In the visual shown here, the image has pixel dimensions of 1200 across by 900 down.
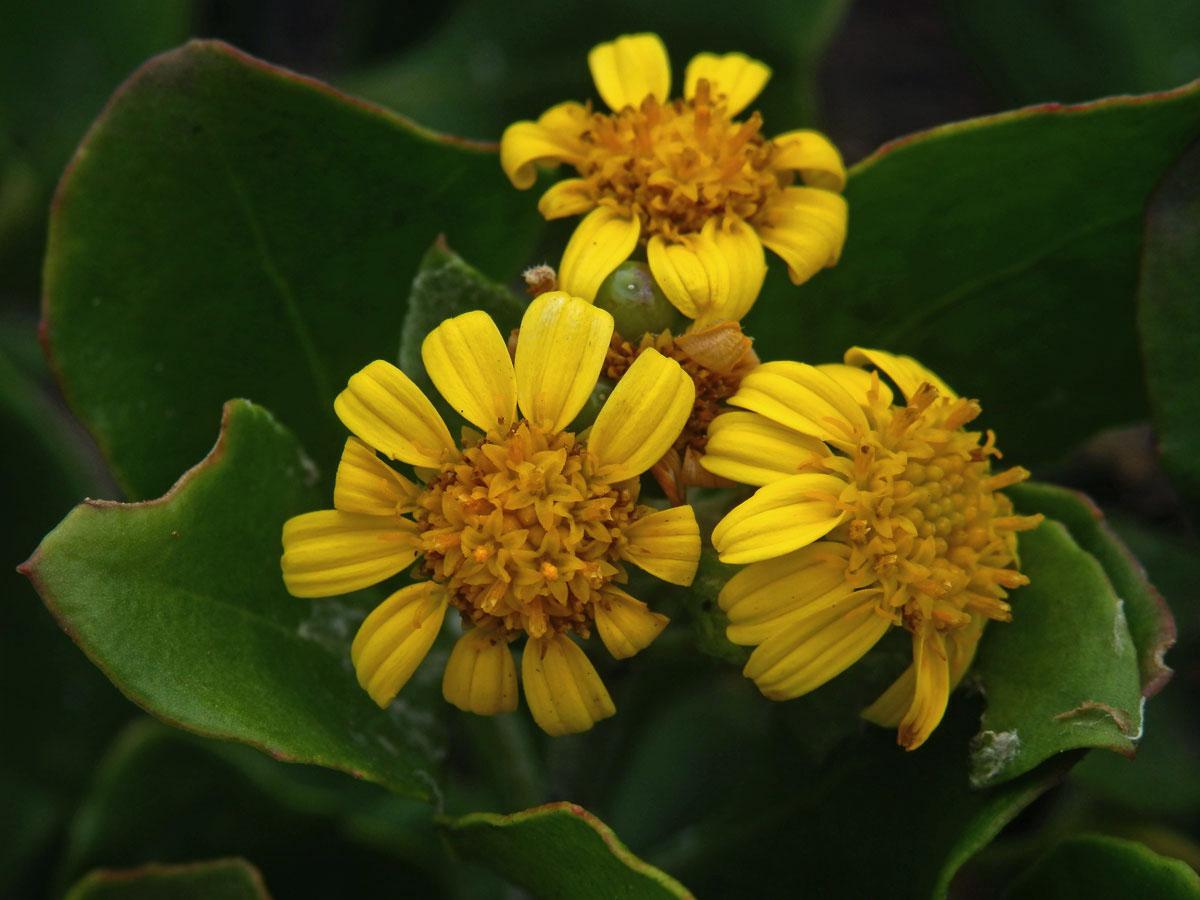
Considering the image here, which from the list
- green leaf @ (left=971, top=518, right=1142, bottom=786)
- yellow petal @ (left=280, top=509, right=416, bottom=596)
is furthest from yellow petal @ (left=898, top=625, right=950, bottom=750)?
yellow petal @ (left=280, top=509, right=416, bottom=596)

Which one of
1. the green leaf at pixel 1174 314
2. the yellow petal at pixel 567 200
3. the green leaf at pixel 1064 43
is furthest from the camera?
the green leaf at pixel 1064 43

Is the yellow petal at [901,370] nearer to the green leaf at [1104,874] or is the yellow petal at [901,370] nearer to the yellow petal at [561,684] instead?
the yellow petal at [561,684]

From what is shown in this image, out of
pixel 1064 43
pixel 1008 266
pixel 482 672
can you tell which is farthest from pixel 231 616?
pixel 1064 43

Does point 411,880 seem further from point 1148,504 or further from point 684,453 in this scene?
point 1148,504

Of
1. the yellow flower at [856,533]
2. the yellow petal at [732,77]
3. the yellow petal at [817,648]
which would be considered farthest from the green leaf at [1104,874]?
the yellow petal at [732,77]

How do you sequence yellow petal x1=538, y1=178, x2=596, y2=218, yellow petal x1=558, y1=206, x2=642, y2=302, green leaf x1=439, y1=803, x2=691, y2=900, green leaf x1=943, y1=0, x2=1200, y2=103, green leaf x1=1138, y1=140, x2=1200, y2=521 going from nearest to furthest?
green leaf x1=439, y1=803, x2=691, y2=900
yellow petal x1=558, y1=206, x2=642, y2=302
yellow petal x1=538, y1=178, x2=596, y2=218
green leaf x1=1138, y1=140, x2=1200, y2=521
green leaf x1=943, y1=0, x2=1200, y2=103

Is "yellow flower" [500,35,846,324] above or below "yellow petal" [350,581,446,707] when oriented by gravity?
above

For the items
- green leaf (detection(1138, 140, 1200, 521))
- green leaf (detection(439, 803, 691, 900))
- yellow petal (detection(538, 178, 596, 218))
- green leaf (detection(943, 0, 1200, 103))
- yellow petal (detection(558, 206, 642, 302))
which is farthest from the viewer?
green leaf (detection(943, 0, 1200, 103))

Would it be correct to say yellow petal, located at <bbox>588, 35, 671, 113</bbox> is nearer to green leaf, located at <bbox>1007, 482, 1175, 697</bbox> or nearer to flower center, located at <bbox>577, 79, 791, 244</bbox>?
flower center, located at <bbox>577, 79, 791, 244</bbox>
